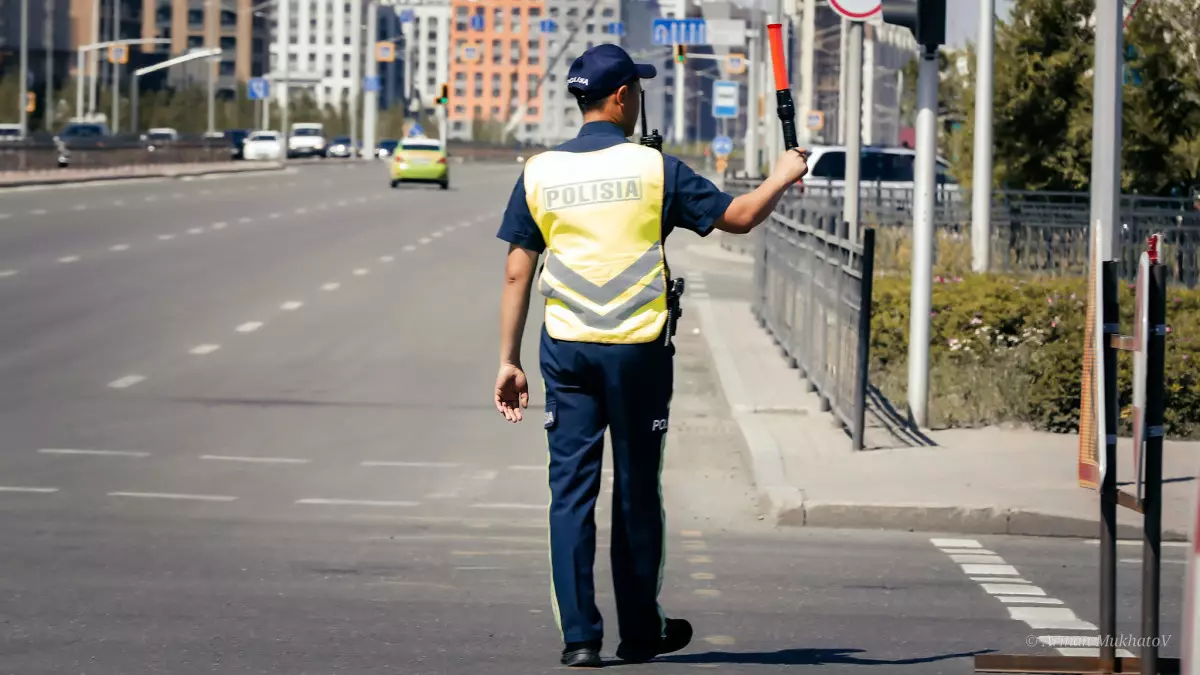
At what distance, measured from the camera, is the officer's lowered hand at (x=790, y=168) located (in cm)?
616

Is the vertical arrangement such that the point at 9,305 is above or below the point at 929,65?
below

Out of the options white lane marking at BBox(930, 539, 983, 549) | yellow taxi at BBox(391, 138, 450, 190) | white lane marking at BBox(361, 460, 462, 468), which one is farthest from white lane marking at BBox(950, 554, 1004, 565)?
yellow taxi at BBox(391, 138, 450, 190)

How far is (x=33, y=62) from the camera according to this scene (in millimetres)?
146250

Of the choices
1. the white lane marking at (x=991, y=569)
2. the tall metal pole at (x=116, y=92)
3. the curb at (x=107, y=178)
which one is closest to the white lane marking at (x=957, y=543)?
the white lane marking at (x=991, y=569)

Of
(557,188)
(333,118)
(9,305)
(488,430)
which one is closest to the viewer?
(557,188)

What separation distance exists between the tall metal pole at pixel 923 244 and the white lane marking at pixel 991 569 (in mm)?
4246

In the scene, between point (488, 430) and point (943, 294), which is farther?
point (943, 294)

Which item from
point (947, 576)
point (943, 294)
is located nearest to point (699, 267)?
point (943, 294)

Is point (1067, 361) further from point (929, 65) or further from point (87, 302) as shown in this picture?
point (87, 302)

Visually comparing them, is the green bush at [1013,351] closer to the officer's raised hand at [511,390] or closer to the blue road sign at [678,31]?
the officer's raised hand at [511,390]

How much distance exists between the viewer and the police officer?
6348 millimetres

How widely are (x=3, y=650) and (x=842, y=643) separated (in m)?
2.82

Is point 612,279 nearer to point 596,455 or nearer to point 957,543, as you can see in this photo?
point 596,455

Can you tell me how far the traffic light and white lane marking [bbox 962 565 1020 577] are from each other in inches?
182
